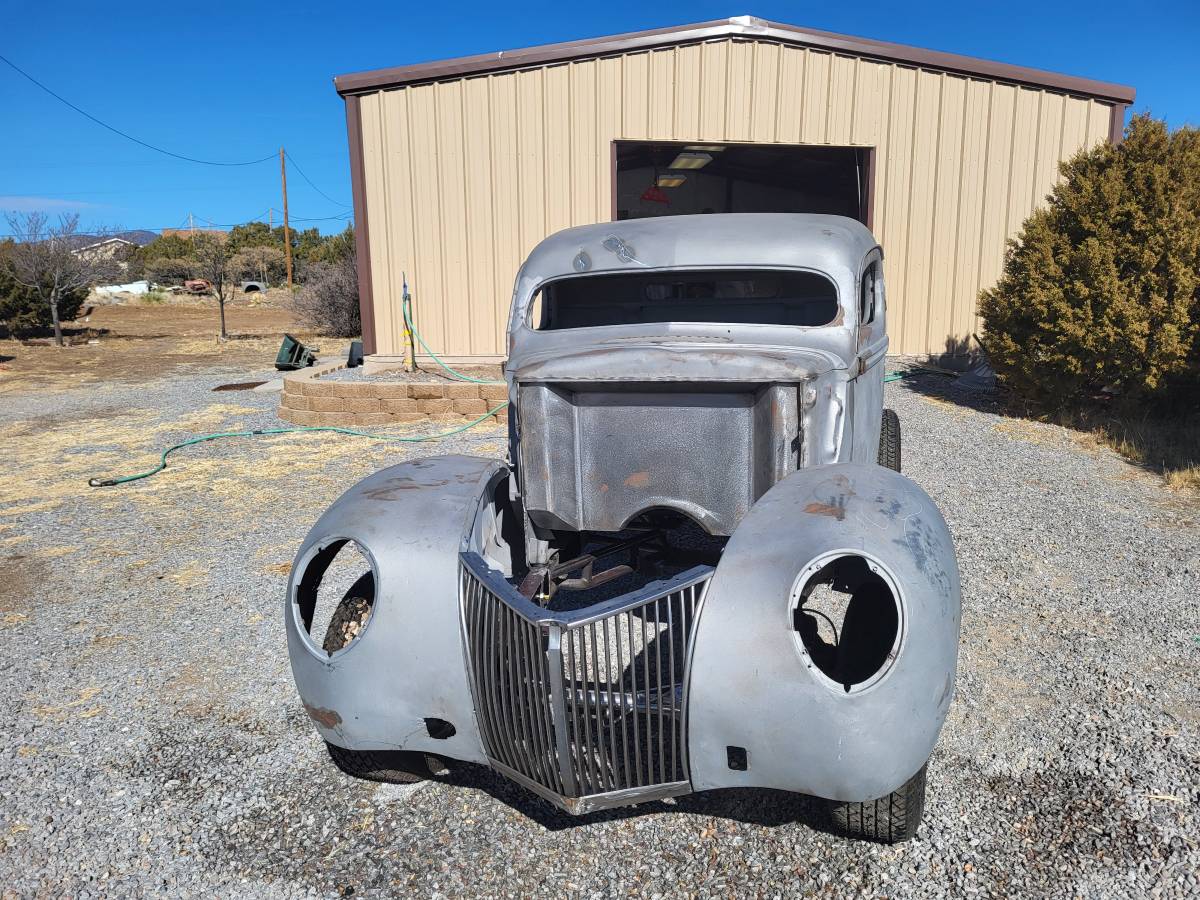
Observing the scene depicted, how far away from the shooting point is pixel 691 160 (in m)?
15.2

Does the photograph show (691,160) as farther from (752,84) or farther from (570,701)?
(570,701)

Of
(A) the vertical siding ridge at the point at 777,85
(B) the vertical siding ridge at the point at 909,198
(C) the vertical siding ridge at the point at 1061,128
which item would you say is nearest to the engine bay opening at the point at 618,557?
(A) the vertical siding ridge at the point at 777,85

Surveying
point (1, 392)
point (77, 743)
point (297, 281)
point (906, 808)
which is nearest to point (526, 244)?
point (1, 392)

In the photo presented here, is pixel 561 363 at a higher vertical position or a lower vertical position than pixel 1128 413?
higher

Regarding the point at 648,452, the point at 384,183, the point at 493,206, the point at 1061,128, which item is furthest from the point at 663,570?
the point at 1061,128

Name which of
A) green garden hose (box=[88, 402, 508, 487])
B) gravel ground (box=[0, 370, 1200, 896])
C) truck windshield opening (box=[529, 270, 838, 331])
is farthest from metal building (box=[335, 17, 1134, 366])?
truck windshield opening (box=[529, 270, 838, 331])

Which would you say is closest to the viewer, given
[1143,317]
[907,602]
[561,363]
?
[907,602]

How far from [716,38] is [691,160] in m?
4.19

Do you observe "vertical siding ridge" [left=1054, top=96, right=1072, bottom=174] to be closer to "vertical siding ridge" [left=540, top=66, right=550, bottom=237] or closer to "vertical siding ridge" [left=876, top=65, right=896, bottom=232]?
"vertical siding ridge" [left=876, top=65, right=896, bottom=232]

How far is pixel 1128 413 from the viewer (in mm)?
9086

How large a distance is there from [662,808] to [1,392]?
45.1 ft

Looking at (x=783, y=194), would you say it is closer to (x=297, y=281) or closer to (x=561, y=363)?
(x=561, y=363)

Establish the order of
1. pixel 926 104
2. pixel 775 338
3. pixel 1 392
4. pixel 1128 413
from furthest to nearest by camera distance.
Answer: pixel 1 392, pixel 926 104, pixel 1128 413, pixel 775 338

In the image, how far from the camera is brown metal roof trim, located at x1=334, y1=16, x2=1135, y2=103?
430 inches
